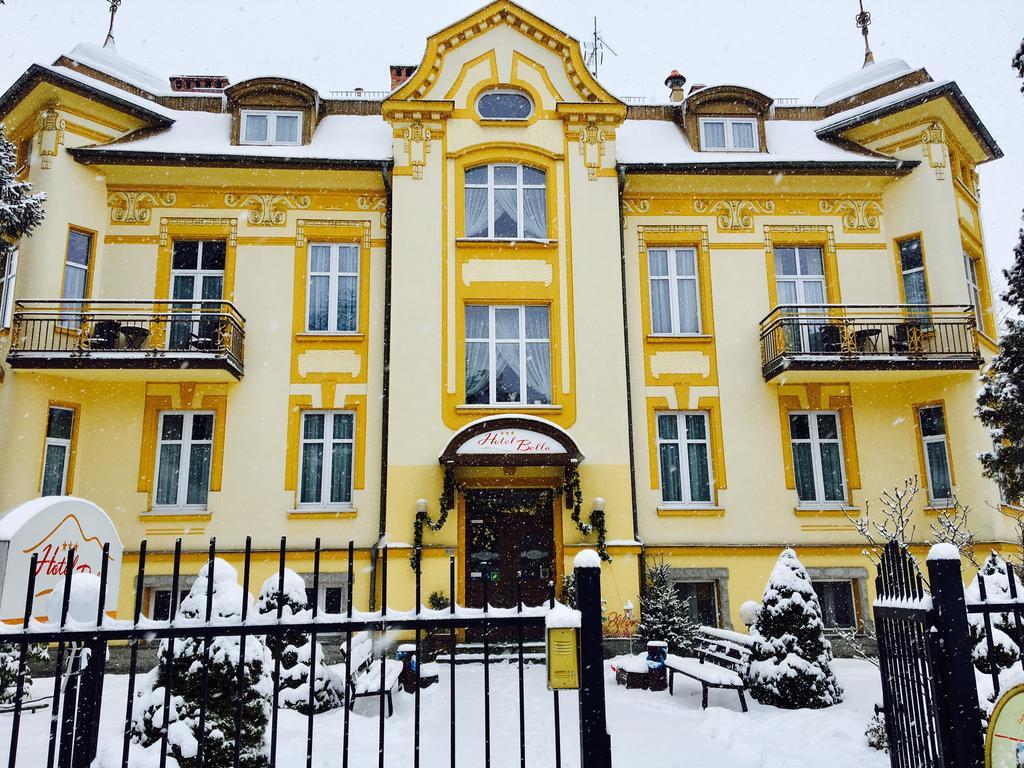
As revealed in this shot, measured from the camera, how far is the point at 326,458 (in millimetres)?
15930

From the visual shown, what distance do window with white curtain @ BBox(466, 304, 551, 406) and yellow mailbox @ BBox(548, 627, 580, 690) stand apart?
471 inches

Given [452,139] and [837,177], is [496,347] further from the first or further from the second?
[837,177]

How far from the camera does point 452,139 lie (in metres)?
16.8

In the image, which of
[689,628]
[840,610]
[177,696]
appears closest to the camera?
[177,696]

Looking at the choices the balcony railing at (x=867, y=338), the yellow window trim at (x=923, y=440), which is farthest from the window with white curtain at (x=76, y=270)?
the yellow window trim at (x=923, y=440)

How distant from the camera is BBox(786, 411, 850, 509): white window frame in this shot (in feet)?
52.7

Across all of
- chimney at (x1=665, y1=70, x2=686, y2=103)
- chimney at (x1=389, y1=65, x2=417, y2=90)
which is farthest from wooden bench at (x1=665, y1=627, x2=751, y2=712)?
chimney at (x1=389, y1=65, x2=417, y2=90)

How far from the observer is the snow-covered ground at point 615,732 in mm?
7516

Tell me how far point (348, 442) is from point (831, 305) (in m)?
10.3

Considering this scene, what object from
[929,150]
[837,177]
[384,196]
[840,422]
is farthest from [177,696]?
[929,150]

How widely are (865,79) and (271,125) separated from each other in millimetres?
14154

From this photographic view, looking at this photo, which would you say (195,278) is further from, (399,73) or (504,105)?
(399,73)

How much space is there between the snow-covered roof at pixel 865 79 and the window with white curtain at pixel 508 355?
9493 mm

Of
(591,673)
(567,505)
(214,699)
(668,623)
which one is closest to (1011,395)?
(668,623)
